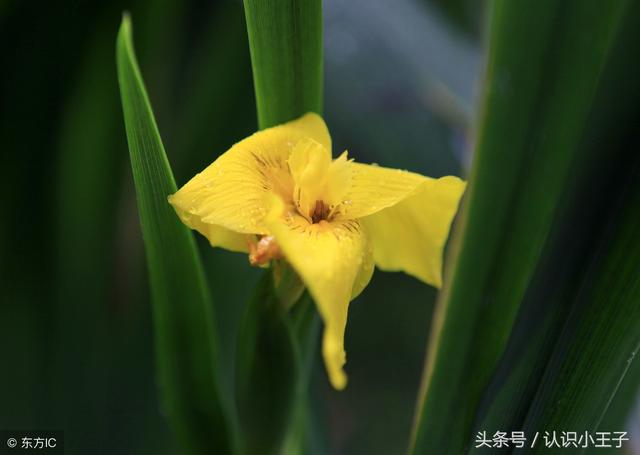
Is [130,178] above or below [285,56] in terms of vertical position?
below

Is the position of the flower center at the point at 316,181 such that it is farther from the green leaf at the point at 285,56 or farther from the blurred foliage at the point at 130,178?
the blurred foliage at the point at 130,178

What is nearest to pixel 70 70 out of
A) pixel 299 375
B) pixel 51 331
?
pixel 51 331

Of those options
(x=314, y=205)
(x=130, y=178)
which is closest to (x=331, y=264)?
(x=314, y=205)

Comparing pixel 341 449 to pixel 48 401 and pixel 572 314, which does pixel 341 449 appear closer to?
pixel 48 401

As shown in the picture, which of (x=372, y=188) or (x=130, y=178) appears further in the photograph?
(x=130, y=178)

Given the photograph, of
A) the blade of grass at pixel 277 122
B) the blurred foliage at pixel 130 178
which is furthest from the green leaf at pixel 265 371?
the blurred foliage at pixel 130 178

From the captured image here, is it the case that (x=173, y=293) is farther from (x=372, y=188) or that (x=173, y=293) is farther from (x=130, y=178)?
→ (x=130, y=178)
